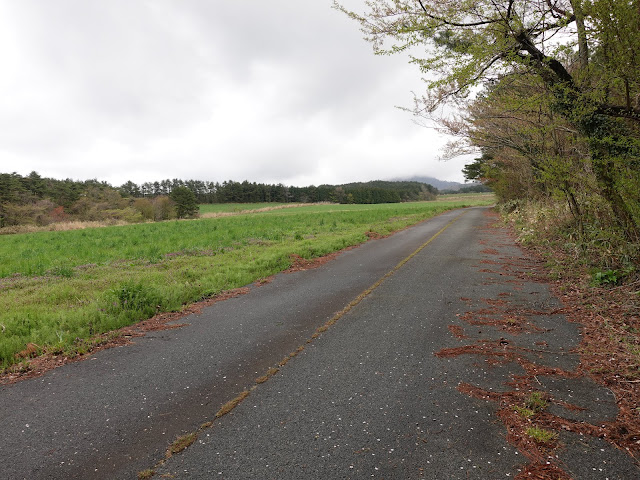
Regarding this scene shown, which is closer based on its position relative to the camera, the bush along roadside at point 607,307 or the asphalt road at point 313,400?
the asphalt road at point 313,400

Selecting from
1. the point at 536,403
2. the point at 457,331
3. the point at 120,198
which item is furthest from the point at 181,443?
the point at 120,198

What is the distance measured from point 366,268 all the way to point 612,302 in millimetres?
5385

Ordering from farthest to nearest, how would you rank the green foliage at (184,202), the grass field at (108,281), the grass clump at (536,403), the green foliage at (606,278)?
the green foliage at (184,202) < the green foliage at (606,278) < the grass field at (108,281) < the grass clump at (536,403)

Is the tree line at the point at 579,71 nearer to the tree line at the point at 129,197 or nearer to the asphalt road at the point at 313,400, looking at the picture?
the asphalt road at the point at 313,400

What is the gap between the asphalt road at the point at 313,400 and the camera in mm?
2537

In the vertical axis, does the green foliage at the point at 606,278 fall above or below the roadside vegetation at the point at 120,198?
below

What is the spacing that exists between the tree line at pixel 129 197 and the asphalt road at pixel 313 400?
189 ft

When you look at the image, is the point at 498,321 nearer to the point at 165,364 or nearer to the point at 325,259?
the point at 165,364

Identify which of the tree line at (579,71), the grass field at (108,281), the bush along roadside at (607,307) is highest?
the tree line at (579,71)

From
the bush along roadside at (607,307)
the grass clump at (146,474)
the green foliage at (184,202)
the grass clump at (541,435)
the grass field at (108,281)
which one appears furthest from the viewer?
the green foliage at (184,202)

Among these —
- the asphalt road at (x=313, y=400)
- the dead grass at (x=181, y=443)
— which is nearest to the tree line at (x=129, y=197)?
the asphalt road at (x=313, y=400)

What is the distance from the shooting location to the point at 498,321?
5.35m

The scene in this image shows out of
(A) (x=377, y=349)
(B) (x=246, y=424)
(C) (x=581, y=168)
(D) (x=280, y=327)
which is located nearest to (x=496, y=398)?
(A) (x=377, y=349)

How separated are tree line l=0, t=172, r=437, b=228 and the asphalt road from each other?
2265 inches
